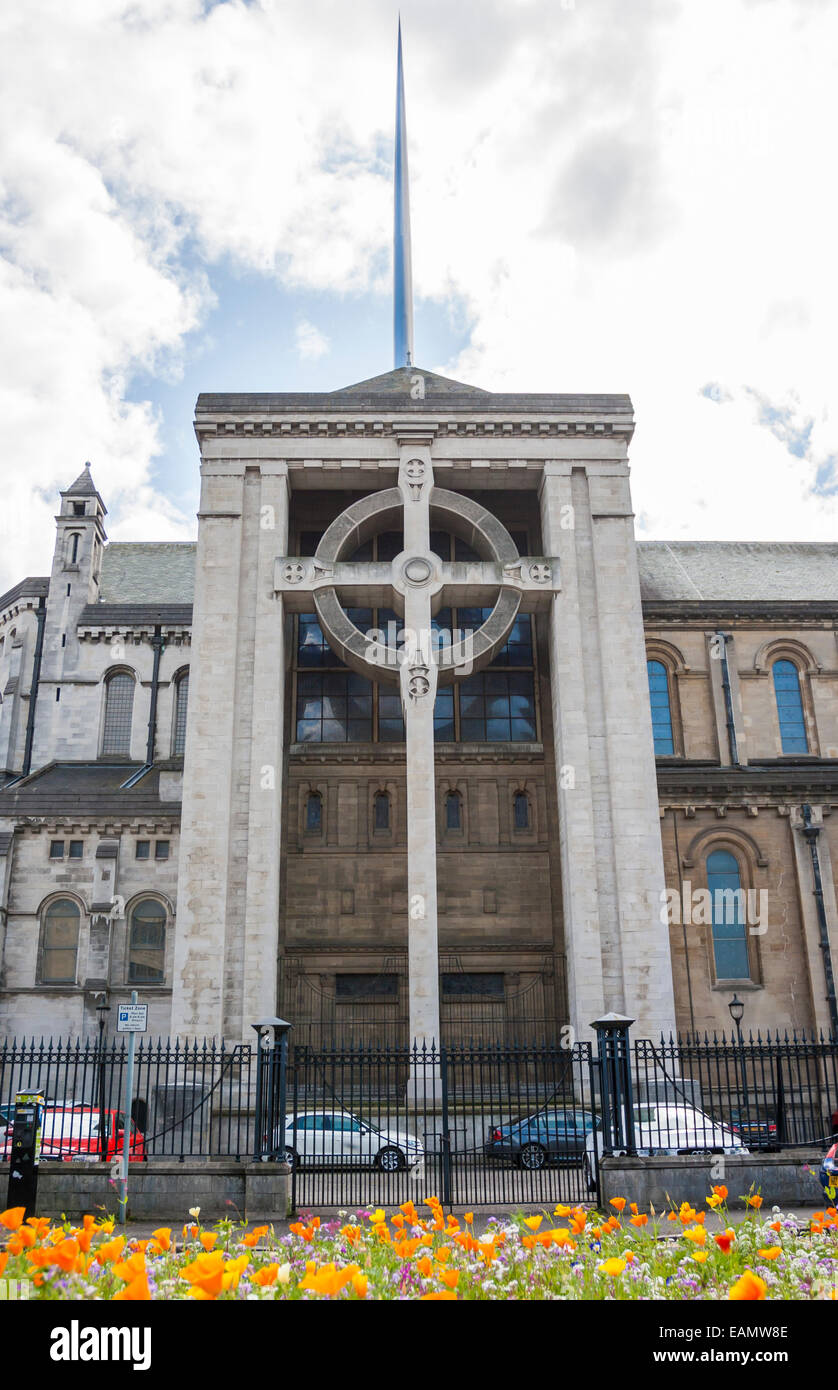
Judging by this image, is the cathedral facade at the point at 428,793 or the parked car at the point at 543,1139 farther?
the cathedral facade at the point at 428,793

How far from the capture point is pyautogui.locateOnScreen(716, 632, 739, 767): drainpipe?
120 ft

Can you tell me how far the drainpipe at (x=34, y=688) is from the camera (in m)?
43.4

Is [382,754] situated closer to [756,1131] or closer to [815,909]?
[815,909]

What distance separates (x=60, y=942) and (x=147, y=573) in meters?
20.4

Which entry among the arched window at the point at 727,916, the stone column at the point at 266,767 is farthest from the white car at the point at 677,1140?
the arched window at the point at 727,916

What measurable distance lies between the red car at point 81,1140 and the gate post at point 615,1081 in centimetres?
720

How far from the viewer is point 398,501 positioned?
31719 millimetres

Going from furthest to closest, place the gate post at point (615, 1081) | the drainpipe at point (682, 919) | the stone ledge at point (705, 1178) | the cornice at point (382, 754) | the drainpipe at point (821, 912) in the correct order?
1. the cornice at point (382, 754)
2. the drainpipe at point (821, 912)
3. the drainpipe at point (682, 919)
4. the gate post at point (615, 1081)
5. the stone ledge at point (705, 1178)

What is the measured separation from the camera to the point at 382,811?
3278 cm

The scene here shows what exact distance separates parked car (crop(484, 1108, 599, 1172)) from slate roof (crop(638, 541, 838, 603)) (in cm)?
2237

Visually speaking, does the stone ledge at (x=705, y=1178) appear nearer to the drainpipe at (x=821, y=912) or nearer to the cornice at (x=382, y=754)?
the drainpipe at (x=821, y=912)

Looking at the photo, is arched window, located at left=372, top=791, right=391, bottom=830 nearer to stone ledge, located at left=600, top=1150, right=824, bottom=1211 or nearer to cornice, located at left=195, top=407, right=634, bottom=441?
cornice, located at left=195, top=407, right=634, bottom=441
